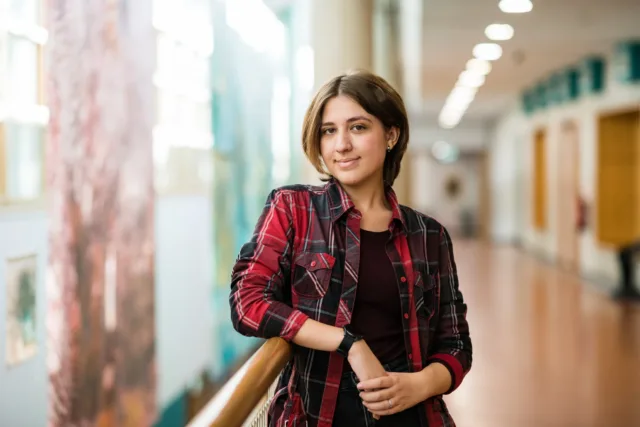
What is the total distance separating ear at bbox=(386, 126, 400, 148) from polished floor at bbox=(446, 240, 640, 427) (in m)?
2.96

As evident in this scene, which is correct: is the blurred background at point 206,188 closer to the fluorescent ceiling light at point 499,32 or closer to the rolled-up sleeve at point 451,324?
the fluorescent ceiling light at point 499,32

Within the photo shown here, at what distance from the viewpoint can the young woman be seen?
149 cm

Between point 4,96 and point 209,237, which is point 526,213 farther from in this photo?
point 4,96

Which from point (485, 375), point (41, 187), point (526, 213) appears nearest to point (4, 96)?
point (41, 187)

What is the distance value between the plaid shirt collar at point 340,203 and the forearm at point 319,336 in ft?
0.78

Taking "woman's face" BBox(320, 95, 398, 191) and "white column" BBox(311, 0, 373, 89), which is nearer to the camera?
"woman's face" BBox(320, 95, 398, 191)

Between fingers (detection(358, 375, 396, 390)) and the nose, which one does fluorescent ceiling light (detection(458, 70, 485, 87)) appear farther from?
fingers (detection(358, 375, 396, 390))

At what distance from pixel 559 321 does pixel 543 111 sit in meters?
8.82

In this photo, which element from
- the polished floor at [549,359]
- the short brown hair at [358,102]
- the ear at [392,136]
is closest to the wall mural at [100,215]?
the short brown hair at [358,102]

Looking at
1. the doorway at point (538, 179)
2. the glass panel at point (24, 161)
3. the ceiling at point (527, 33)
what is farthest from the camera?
the doorway at point (538, 179)

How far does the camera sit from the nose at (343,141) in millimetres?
1607

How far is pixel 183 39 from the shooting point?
446cm

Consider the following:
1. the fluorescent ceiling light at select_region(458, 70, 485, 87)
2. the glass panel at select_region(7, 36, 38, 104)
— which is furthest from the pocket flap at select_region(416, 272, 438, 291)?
the fluorescent ceiling light at select_region(458, 70, 485, 87)

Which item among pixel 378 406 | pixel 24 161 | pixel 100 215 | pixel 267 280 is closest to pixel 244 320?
pixel 267 280
